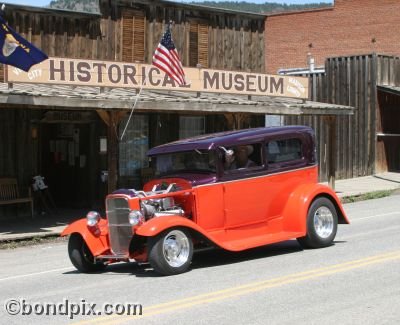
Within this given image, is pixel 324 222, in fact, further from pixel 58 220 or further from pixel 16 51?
pixel 58 220

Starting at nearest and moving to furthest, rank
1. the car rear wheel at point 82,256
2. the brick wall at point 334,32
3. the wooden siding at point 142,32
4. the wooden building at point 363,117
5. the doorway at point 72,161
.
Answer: the car rear wheel at point 82,256, the wooden siding at point 142,32, the doorway at point 72,161, the wooden building at point 363,117, the brick wall at point 334,32

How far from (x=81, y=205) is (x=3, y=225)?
351cm

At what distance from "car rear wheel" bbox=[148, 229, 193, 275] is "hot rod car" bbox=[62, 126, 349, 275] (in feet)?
0.04

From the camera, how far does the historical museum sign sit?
15.2 metres

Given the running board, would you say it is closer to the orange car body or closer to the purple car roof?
the orange car body

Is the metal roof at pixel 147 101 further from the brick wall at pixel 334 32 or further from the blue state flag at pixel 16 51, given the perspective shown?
the brick wall at pixel 334 32

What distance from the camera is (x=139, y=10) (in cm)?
2075

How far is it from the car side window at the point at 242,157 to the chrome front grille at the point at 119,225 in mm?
1727

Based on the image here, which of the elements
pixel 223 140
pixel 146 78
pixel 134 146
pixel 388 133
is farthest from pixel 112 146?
pixel 388 133

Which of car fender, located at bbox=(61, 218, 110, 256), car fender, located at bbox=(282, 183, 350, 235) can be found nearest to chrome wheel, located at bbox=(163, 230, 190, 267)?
car fender, located at bbox=(61, 218, 110, 256)

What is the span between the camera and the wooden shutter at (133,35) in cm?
2041

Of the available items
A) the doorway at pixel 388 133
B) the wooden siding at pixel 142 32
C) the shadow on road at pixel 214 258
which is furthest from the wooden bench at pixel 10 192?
the doorway at pixel 388 133

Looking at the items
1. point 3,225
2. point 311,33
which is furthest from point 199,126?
point 311,33

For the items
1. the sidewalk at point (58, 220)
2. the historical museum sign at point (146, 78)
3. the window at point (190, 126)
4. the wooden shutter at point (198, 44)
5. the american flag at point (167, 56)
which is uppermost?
the wooden shutter at point (198, 44)
